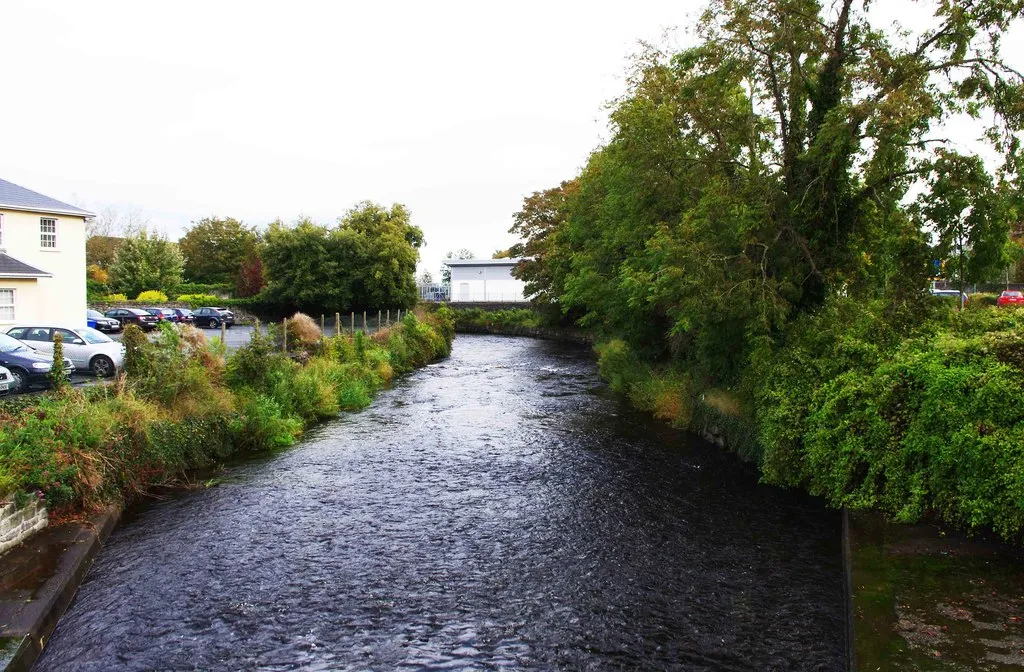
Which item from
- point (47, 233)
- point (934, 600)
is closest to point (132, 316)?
point (47, 233)

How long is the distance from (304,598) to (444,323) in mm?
35347

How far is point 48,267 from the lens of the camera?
104ft

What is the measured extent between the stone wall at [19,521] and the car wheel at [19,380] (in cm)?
691

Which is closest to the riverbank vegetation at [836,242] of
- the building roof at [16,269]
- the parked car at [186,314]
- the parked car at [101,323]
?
the building roof at [16,269]

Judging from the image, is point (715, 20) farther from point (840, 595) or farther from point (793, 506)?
point (840, 595)

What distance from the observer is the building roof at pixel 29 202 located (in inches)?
1203

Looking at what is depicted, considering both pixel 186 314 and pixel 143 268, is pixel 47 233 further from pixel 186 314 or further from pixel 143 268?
pixel 143 268

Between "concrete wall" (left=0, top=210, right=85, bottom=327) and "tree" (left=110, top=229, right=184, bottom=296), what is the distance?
32.1 metres

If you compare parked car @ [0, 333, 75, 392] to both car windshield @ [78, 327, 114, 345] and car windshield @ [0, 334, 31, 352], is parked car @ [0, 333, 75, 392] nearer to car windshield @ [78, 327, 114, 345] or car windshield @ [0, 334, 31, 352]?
car windshield @ [0, 334, 31, 352]

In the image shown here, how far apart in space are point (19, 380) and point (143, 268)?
2060 inches

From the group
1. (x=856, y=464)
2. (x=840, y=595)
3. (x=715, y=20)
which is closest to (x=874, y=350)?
(x=856, y=464)

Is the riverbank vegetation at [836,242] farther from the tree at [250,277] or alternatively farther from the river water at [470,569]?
the tree at [250,277]

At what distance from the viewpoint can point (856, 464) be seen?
10641 mm

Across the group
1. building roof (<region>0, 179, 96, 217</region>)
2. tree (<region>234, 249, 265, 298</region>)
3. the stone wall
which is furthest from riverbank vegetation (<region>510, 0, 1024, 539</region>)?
tree (<region>234, 249, 265, 298</region>)
